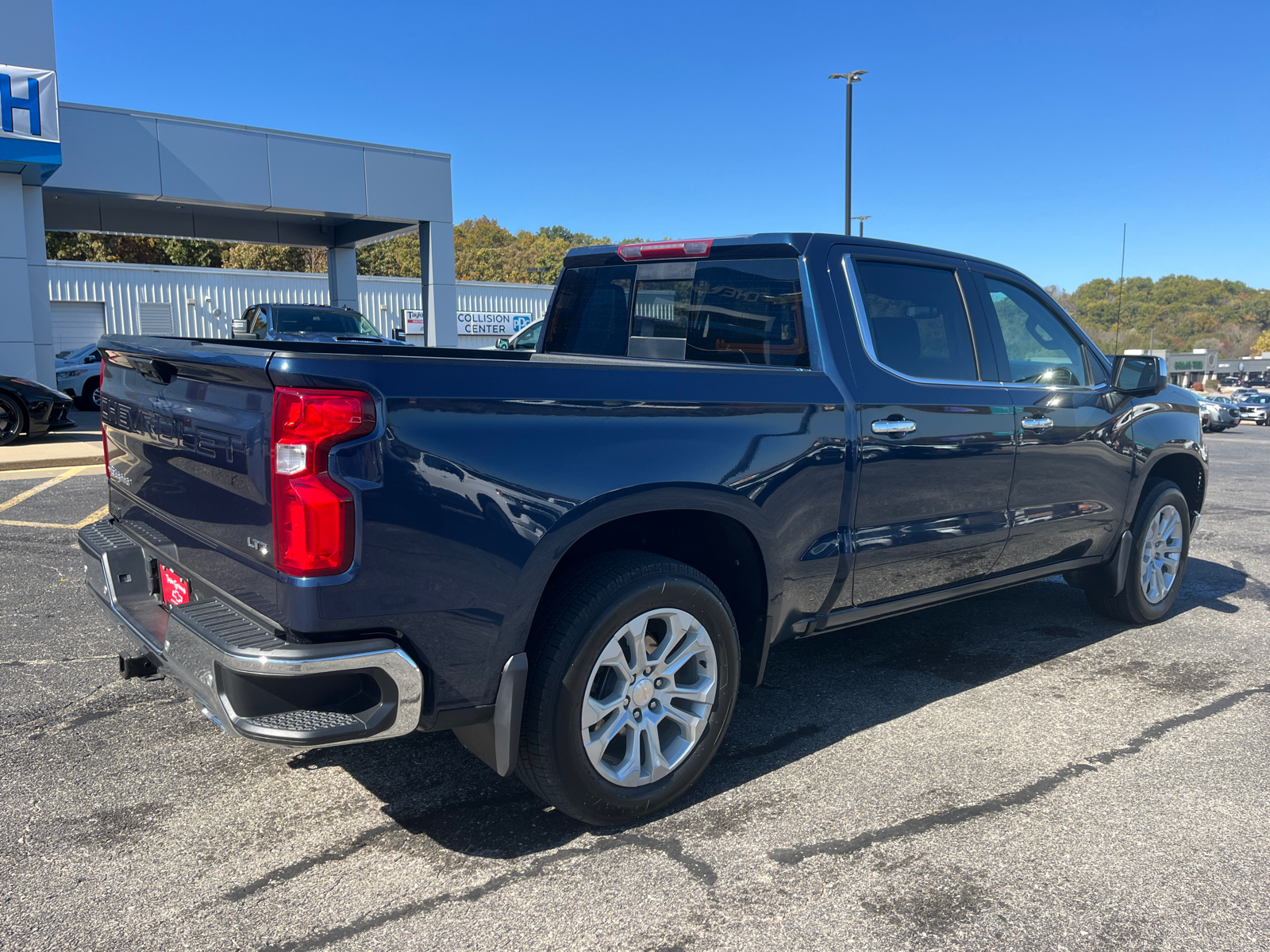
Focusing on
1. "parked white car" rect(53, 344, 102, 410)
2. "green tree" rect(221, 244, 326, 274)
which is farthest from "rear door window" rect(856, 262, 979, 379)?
"green tree" rect(221, 244, 326, 274)

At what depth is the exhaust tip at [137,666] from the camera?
128 inches

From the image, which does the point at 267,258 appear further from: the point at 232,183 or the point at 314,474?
the point at 314,474

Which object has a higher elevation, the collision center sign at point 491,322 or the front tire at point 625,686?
the collision center sign at point 491,322

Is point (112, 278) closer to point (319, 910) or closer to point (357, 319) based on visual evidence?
point (357, 319)

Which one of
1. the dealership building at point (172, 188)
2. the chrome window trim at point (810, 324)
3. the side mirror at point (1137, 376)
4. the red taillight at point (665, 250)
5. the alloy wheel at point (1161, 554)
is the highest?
the dealership building at point (172, 188)

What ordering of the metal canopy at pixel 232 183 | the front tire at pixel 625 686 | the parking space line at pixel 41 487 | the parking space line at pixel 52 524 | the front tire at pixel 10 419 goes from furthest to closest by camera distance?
the metal canopy at pixel 232 183
the front tire at pixel 10 419
the parking space line at pixel 41 487
the parking space line at pixel 52 524
the front tire at pixel 625 686

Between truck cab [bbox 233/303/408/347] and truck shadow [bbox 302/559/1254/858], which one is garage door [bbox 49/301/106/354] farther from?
truck shadow [bbox 302/559/1254/858]

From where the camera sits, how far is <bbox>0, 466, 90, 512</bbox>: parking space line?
861 centimetres

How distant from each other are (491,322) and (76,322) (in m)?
14.4

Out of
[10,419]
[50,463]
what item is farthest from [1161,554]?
[10,419]

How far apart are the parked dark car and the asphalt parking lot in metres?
9.99

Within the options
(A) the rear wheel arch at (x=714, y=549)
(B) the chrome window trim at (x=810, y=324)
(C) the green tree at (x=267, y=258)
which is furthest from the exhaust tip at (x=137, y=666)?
(C) the green tree at (x=267, y=258)

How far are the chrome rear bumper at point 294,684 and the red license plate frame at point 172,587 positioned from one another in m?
0.40

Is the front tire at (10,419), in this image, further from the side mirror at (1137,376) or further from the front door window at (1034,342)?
the side mirror at (1137,376)
